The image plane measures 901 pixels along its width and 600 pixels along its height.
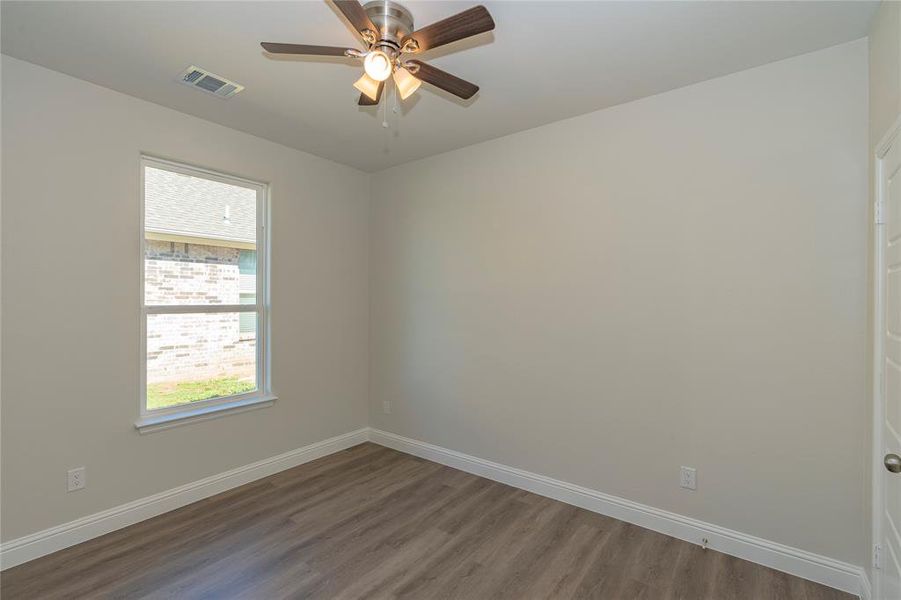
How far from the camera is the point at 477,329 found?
3.52 meters

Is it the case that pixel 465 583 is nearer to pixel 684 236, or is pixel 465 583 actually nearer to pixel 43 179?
pixel 684 236

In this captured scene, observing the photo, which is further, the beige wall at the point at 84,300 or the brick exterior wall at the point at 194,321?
the brick exterior wall at the point at 194,321

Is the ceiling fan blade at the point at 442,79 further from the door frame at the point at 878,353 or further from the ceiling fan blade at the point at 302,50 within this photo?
the door frame at the point at 878,353

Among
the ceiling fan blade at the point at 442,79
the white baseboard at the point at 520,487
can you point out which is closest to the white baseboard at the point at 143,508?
the white baseboard at the point at 520,487

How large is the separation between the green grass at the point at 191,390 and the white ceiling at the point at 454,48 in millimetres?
1942

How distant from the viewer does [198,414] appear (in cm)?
304

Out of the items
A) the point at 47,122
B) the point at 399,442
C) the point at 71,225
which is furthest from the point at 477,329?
the point at 47,122

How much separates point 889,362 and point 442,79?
2239 mm

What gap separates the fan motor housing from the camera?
175 cm

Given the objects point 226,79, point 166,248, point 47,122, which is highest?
point 226,79

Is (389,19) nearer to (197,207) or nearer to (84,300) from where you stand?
(197,207)

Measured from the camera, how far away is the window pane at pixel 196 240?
2879 mm

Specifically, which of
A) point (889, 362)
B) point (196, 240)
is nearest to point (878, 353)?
point (889, 362)

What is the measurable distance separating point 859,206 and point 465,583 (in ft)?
8.98
